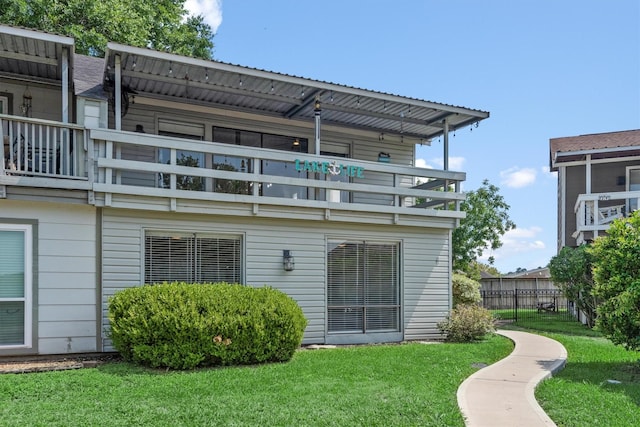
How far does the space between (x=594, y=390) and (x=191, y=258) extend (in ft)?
22.4

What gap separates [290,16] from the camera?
14656 millimetres

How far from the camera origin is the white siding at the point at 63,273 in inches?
329

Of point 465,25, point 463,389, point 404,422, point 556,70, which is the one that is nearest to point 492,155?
point 556,70

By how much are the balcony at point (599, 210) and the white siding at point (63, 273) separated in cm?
1554

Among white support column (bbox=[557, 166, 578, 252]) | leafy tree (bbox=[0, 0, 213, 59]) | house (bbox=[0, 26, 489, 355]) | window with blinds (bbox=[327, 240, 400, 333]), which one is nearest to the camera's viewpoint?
house (bbox=[0, 26, 489, 355])

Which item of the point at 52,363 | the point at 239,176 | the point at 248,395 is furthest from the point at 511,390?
the point at 52,363

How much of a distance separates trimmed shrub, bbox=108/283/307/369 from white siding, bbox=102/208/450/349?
1055 mm

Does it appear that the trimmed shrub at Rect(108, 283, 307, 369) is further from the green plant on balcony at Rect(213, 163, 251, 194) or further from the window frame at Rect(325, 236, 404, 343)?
the green plant on balcony at Rect(213, 163, 251, 194)

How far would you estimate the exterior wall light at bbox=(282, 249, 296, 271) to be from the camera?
10352 millimetres

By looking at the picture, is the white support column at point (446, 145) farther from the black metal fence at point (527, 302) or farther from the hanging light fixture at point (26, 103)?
the black metal fence at point (527, 302)

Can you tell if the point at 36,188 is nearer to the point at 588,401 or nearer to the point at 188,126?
the point at 188,126

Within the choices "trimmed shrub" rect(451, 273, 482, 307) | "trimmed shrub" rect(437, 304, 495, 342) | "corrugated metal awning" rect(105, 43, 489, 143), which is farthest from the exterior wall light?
"trimmed shrub" rect(451, 273, 482, 307)

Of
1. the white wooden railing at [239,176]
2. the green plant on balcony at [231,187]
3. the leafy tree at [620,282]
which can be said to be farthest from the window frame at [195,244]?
the leafy tree at [620,282]

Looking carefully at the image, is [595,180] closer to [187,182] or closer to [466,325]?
[466,325]
